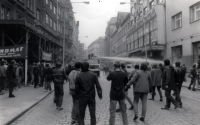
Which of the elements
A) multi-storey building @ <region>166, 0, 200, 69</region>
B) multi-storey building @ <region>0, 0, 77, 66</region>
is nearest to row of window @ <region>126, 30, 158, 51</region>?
multi-storey building @ <region>166, 0, 200, 69</region>

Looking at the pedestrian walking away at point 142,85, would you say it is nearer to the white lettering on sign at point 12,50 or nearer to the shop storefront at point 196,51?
the white lettering on sign at point 12,50

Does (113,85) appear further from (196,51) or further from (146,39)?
(146,39)

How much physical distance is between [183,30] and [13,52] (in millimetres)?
18385

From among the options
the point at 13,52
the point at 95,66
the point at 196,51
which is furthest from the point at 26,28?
the point at 95,66

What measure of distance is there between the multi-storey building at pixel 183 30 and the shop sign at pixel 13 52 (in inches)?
657

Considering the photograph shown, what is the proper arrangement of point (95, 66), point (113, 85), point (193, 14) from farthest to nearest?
point (95, 66) < point (193, 14) < point (113, 85)

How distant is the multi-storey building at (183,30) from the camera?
19.3 meters

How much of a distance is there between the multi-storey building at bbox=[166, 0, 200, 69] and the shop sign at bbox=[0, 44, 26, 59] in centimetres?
1668

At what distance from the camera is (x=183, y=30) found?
2150 centimetres

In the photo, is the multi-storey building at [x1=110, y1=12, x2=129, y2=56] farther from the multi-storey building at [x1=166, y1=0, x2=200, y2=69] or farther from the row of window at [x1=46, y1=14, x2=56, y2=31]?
the multi-storey building at [x1=166, y1=0, x2=200, y2=69]

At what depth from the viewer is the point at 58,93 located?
7180mm

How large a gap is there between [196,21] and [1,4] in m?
19.2

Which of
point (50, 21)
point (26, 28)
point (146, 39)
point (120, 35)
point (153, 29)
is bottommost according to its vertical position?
point (26, 28)

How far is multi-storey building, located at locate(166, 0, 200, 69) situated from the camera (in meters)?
19.3
